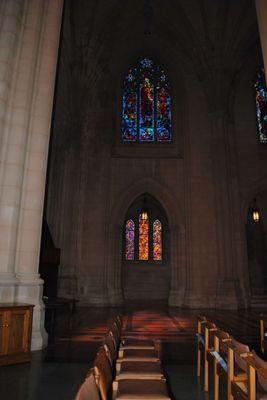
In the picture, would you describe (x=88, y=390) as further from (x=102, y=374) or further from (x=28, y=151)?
(x=28, y=151)

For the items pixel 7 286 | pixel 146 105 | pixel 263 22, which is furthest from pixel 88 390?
pixel 146 105

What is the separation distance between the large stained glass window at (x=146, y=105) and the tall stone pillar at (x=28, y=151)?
10117mm

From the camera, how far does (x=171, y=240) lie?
1568 cm

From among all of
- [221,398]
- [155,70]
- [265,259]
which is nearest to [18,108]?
[221,398]

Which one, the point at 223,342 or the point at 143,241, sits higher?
the point at 143,241

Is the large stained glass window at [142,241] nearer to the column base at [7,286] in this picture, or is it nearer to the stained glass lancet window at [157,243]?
the stained glass lancet window at [157,243]

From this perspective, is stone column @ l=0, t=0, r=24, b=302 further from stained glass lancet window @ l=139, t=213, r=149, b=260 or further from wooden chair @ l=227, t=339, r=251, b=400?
stained glass lancet window @ l=139, t=213, r=149, b=260

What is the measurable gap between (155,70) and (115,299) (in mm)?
12369

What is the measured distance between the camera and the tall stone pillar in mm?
5734

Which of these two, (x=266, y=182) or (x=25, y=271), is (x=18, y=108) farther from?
(x=266, y=182)

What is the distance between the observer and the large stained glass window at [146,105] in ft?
55.9

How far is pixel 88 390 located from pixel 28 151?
5370 millimetres

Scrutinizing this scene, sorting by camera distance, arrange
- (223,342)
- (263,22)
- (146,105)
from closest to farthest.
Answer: (223,342) < (263,22) < (146,105)

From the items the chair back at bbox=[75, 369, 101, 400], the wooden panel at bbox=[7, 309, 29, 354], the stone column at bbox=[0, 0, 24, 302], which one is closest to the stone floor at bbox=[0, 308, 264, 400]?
the wooden panel at bbox=[7, 309, 29, 354]
